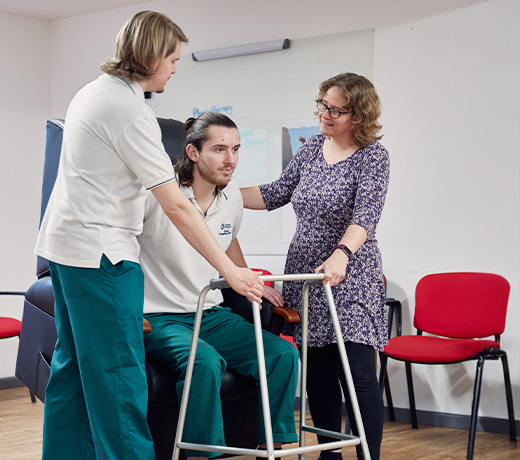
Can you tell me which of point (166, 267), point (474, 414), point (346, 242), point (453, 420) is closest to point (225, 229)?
point (166, 267)

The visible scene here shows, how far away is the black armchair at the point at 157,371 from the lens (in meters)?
2.07

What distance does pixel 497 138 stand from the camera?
11.4 ft

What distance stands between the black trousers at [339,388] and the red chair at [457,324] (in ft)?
3.10

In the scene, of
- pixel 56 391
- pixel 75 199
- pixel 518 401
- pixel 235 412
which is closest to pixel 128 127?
pixel 75 199

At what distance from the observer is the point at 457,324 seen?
11.2 ft

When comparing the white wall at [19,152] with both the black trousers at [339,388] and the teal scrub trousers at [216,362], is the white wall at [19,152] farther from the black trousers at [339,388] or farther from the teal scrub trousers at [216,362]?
the black trousers at [339,388]

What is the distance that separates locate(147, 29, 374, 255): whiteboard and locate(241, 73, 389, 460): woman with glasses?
1665 mm

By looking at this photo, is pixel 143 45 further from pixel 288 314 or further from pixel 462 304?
pixel 462 304

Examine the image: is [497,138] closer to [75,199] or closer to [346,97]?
[346,97]

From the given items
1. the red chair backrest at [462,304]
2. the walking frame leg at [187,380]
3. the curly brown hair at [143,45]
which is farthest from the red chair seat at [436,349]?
the curly brown hair at [143,45]

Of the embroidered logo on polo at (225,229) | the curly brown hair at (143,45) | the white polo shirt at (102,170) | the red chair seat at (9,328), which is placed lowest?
the red chair seat at (9,328)

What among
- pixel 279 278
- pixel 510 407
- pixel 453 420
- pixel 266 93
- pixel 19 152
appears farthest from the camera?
pixel 19 152

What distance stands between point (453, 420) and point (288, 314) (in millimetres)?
1710

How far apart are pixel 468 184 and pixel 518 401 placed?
42.6 inches
